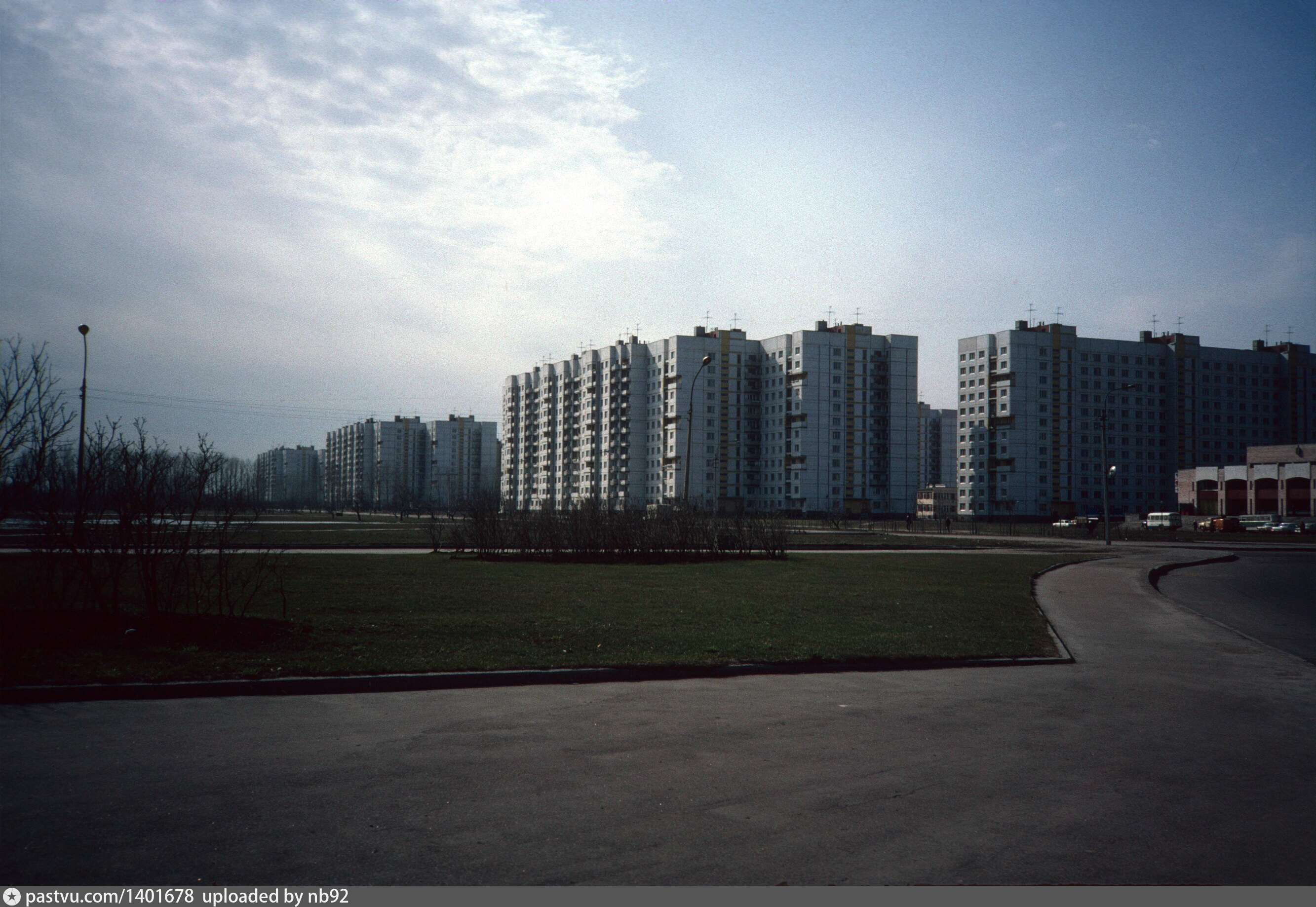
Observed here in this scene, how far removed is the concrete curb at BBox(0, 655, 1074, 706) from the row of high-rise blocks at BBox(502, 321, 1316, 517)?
106363 mm

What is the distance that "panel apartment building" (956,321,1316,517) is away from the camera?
12069 centimetres

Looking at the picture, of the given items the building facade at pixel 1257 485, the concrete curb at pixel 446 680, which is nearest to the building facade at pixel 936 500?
the building facade at pixel 1257 485

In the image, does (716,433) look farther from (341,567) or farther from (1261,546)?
(341,567)

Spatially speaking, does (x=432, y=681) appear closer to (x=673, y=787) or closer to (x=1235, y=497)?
(x=673, y=787)

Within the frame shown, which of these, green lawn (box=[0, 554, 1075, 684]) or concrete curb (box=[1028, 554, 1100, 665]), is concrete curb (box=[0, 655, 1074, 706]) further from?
concrete curb (box=[1028, 554, 1100, 665])

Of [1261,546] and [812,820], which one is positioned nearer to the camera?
[812,820]

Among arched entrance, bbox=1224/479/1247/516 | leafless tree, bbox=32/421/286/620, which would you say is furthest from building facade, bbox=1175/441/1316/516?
leafless tree, bbox=32/421/286/620

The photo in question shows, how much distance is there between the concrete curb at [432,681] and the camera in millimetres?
8062

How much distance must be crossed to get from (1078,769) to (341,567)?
20.0 m

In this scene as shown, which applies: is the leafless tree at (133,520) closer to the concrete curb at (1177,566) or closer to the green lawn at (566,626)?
the green lawn at (566,626)

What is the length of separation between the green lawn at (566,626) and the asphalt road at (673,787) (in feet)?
3.84

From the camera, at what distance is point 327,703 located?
318 inches

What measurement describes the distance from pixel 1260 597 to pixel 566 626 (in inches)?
690

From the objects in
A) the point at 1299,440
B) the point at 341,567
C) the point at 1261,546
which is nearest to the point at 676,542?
the point at 341,567
